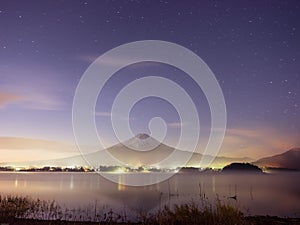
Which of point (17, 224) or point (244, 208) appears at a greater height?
point (17, 224)

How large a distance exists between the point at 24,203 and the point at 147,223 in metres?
15.9

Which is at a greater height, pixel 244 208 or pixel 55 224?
pixel 55 224

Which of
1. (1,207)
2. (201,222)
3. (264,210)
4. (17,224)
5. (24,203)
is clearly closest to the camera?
(17,224)

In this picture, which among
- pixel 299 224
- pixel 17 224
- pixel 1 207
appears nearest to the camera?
pixel 17 224

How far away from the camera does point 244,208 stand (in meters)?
39.7

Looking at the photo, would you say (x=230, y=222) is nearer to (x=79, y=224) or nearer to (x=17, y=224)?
(x=79, y=224)

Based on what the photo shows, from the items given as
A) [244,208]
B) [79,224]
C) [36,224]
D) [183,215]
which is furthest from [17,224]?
[244,208]

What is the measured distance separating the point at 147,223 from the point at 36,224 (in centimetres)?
588

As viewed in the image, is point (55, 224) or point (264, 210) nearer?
point (55, 224)

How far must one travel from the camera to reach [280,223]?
1839cm

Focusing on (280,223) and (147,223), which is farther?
(280,223)

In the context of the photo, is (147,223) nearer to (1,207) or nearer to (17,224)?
(17,224)

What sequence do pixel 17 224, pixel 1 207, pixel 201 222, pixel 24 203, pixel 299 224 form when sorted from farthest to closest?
1. pixel 24 203
2. pixel 1 207
3. pixel 299 224
4. pixel 201 222
5. pixel 17 224

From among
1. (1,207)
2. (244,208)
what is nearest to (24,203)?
(1,207)
